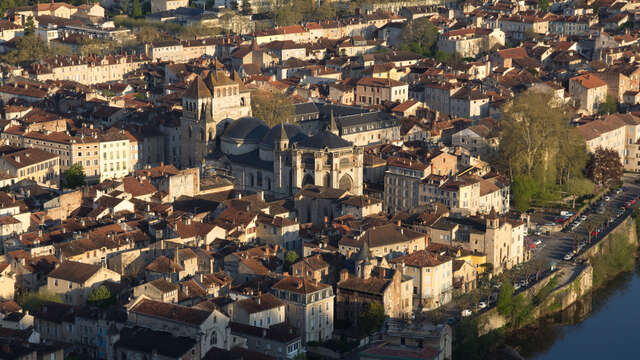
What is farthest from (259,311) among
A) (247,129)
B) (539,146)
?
(539,146)

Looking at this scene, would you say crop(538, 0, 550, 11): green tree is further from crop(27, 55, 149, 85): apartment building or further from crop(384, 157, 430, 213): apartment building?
crop(384, 157, 430, 213): apartment building

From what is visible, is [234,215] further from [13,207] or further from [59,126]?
[59,126]

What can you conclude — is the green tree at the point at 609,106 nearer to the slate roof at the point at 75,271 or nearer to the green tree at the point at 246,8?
the green tree at the point at 246,8

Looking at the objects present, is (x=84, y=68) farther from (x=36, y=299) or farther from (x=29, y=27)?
(x=36, y=299)

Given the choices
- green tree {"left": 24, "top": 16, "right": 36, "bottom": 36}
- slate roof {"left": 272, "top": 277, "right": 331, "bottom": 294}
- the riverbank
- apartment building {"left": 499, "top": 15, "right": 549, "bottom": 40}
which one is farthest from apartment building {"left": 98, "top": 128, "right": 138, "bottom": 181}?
apartment building {"left": 499, "top": 15, "right": 549, "bottom": 40}

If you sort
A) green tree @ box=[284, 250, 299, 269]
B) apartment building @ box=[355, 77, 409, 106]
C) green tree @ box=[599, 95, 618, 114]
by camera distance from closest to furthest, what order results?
green tree @ box=[284, 250, 299, 269], green tree @ box=[599, 95, 618, 114], apartment building @ box=[355, 77, 409, 106]

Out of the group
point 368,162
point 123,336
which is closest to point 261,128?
point 368,162
